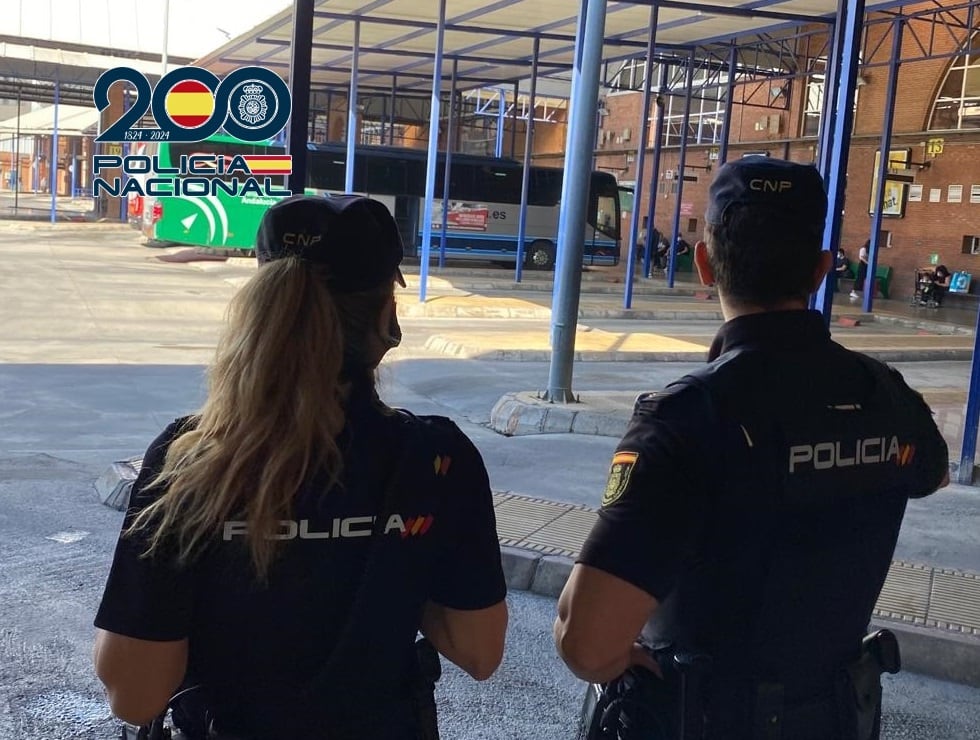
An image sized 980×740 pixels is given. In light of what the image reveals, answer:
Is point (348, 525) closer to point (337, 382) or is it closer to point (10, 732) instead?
point (337, 382)

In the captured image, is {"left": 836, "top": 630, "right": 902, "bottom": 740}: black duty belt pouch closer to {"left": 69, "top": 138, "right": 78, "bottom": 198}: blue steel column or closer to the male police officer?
the male police officer

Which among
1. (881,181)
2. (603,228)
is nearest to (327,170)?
(603,228)

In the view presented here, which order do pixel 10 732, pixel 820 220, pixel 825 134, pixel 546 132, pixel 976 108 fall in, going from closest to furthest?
pixel 820 220
pixel 10 732
pixel 825 134
pixel 976 108
pixel 546 132

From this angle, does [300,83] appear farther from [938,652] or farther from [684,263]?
[684,263]

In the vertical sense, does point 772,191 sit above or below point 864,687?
above

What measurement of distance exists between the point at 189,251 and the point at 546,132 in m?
23.0

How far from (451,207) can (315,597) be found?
28.8 metres

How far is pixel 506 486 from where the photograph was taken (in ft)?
23.7

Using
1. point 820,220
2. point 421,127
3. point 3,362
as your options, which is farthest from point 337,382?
point 421,127

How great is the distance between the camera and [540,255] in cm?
3136

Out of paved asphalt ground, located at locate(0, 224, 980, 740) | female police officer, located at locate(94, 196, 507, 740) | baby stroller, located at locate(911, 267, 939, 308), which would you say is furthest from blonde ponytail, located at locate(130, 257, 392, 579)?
baby stroller, located at locate(911, 267, 939, 308)

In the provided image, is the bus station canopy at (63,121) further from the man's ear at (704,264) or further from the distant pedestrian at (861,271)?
the man's ear at (704,264)

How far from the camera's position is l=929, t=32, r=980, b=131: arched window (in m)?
25.6

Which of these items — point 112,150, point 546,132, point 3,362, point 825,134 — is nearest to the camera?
point 825,134
